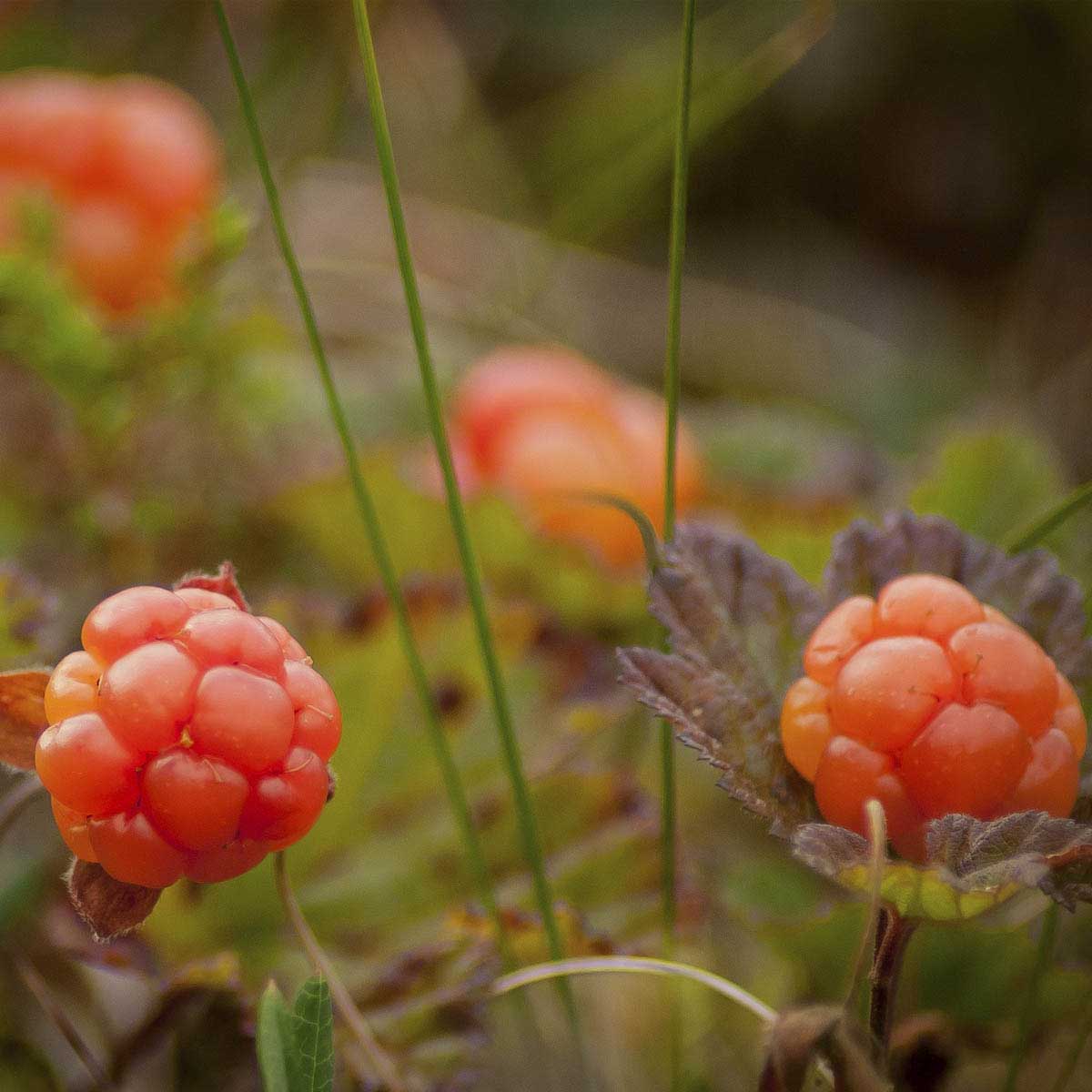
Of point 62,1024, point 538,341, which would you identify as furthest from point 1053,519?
point 538,341

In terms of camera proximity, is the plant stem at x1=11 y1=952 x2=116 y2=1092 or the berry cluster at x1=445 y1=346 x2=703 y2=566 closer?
the plant stem at x1=11 y1=952 x2=116 y2=1092

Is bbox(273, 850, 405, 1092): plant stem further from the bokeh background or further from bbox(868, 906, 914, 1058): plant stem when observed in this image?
bbox(868, 906, 914, 1058): plant stem

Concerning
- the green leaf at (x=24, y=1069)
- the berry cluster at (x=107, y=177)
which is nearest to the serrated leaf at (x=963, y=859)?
the green leaf at (x=24, y=1069)

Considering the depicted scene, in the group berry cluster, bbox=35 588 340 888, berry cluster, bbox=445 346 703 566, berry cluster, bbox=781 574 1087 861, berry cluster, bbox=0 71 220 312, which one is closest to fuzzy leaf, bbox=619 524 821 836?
berry cluster, bbox=781 574 1087 861

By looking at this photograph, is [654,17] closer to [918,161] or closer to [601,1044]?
[918,161]

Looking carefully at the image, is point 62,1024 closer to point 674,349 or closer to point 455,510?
point 455,510
